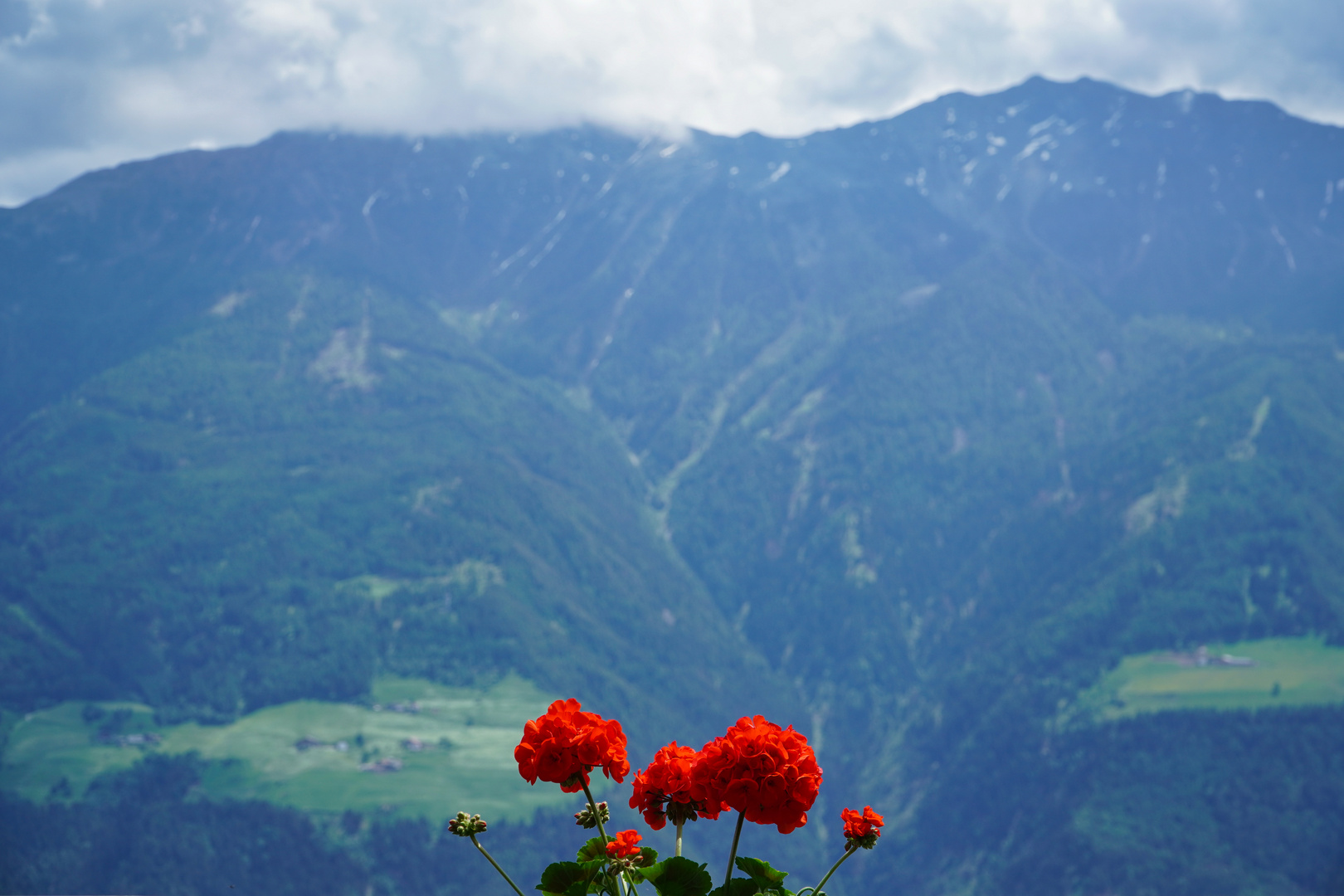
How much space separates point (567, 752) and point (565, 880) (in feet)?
2.10

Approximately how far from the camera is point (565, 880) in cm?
564

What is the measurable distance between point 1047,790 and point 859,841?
8170 inches

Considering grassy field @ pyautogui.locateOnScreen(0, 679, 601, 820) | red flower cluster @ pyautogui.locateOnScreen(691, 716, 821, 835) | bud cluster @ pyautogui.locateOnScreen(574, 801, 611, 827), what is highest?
grassy field @ pyautogui.locateOnScreen(0, 679, 601, 820)

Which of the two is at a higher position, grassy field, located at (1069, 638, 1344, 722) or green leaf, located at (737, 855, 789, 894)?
grassy field, located at (1069, 638, 1344, 722)

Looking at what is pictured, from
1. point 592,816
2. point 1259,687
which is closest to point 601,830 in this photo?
point 592,816

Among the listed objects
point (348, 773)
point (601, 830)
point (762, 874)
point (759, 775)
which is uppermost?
point (348, 773)

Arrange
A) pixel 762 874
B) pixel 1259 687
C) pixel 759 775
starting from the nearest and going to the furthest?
pixel 759 775 → pixel 762 874 → pixel 1259 687

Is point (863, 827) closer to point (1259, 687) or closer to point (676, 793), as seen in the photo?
point (676, 793)

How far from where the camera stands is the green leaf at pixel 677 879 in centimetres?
546

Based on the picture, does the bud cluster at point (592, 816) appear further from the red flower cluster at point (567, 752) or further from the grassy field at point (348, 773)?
the grassy field at point (348, 773)

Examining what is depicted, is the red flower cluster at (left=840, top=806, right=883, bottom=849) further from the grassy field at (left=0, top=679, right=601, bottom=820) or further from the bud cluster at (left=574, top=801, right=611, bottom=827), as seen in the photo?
the grassy field at (left=0, top=679, right=601, bottom=820)

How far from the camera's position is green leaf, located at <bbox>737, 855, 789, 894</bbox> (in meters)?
5.66

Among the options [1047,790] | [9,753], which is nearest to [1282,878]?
[1047,790]

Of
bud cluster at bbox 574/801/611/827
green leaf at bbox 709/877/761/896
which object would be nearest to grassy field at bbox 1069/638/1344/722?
green leaf at bbox 709/877/761/896
